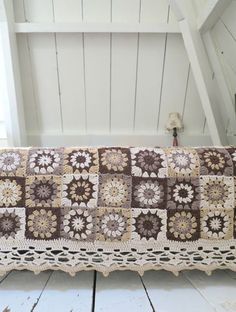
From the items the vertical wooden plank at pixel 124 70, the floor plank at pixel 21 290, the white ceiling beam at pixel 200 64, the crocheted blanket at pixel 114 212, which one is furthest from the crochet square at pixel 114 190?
the vertical wooden plank at pixel 124 70

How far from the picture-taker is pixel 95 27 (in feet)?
4.95

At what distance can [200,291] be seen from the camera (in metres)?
0.92

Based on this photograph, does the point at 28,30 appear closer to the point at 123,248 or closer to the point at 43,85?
the point at 43,85

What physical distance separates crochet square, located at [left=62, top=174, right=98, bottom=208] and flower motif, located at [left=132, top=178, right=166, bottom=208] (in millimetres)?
145

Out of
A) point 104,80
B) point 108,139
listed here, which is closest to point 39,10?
point 104,80

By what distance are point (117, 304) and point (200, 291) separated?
11.9 inches

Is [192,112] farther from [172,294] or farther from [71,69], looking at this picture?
[172,294]

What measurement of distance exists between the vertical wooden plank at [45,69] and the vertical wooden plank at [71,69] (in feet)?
0.11

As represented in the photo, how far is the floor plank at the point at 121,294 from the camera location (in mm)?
830

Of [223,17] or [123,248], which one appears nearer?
[123,248]

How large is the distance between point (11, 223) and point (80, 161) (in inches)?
12.8

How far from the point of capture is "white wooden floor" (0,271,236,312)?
0.83 meters

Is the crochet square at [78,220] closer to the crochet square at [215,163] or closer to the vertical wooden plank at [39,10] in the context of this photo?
the crochet square at [215,163]

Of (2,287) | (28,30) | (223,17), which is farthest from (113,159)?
(28,30)
